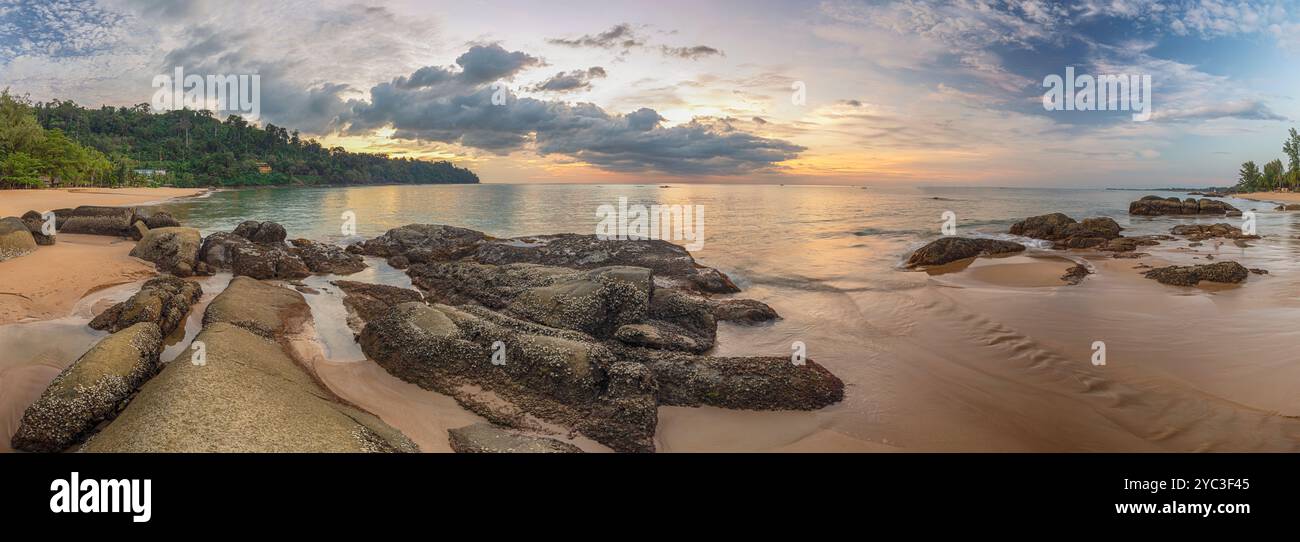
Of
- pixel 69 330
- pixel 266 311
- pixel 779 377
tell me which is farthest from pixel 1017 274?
pixel 69 330

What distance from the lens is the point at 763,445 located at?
20.4ft

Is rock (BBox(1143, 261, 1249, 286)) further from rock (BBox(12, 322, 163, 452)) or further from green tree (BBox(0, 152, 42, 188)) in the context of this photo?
green tree (BBox(0, 152, 42, 188))

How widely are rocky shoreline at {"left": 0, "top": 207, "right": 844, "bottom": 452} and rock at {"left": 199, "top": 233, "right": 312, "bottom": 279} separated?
3.00m

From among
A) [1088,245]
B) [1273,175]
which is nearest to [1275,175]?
[1273,175]

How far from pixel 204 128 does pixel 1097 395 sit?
669 ft

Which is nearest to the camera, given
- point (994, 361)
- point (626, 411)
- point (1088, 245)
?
point (626, 411)

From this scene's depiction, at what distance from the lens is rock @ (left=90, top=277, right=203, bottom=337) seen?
8719mm

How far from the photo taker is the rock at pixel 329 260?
16016 mm

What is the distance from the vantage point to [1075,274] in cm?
1650

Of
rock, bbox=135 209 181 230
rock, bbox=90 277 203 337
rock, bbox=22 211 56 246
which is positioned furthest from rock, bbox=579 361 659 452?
rock, bbox=135 209 181 230

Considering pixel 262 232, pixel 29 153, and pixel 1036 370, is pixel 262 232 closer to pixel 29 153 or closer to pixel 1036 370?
pixel 1036 370

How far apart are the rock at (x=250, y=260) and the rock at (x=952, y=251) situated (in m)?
20.7

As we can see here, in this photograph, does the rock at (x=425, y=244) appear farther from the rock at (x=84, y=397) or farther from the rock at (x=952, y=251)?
the rock at (x=952, y=251)

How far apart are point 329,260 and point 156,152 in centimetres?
15382
